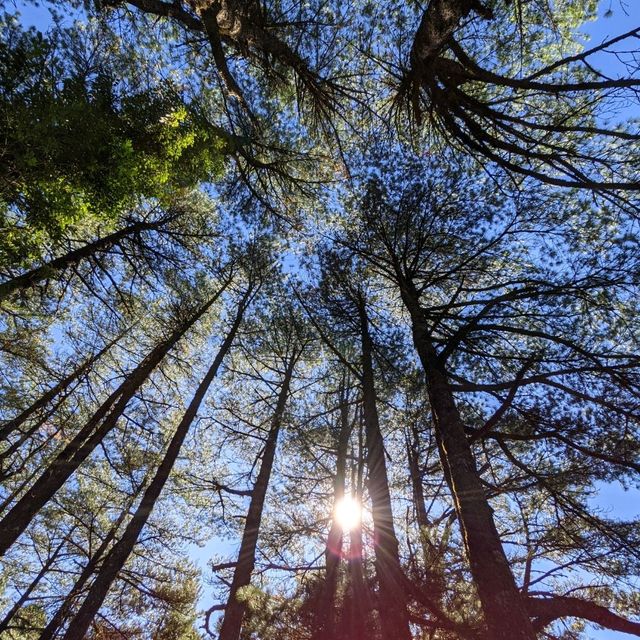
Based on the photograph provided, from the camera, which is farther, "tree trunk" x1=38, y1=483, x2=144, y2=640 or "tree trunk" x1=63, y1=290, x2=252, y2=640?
"tree trunk" x1=38, y1=483, x2=144, y2=640

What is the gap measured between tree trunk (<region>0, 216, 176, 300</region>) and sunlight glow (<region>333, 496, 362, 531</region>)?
7551 millimetres

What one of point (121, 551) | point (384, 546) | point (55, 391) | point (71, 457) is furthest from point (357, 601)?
point (55, 391)

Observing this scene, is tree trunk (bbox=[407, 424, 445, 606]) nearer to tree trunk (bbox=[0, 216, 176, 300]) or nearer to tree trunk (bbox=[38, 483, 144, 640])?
tree trunk (bbox=[0, 216, 176, 300])

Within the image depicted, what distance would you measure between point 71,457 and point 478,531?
23.8 ft

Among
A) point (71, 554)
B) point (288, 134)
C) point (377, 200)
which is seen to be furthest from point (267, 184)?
point (71, 554)

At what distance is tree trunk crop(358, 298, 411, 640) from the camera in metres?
3.45

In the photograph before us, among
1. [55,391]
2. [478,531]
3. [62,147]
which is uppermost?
[55,391]

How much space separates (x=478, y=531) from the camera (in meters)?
Answer: 3.21

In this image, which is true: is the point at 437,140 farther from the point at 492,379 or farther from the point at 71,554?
the point at 71,554

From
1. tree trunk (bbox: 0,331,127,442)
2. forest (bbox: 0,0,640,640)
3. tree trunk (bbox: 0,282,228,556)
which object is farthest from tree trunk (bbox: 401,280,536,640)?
tree trunk (bbox: 0,331,127,442)

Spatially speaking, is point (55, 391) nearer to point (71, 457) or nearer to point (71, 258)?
point (71, 457)

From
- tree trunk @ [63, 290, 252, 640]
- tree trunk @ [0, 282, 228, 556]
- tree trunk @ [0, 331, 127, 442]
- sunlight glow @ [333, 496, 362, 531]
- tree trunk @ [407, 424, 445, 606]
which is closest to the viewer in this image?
tree trunk @ [407, 424, 445, 606]

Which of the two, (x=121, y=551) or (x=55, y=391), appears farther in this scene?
(x=55, y=391)

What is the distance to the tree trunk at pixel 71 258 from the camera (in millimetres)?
5292
